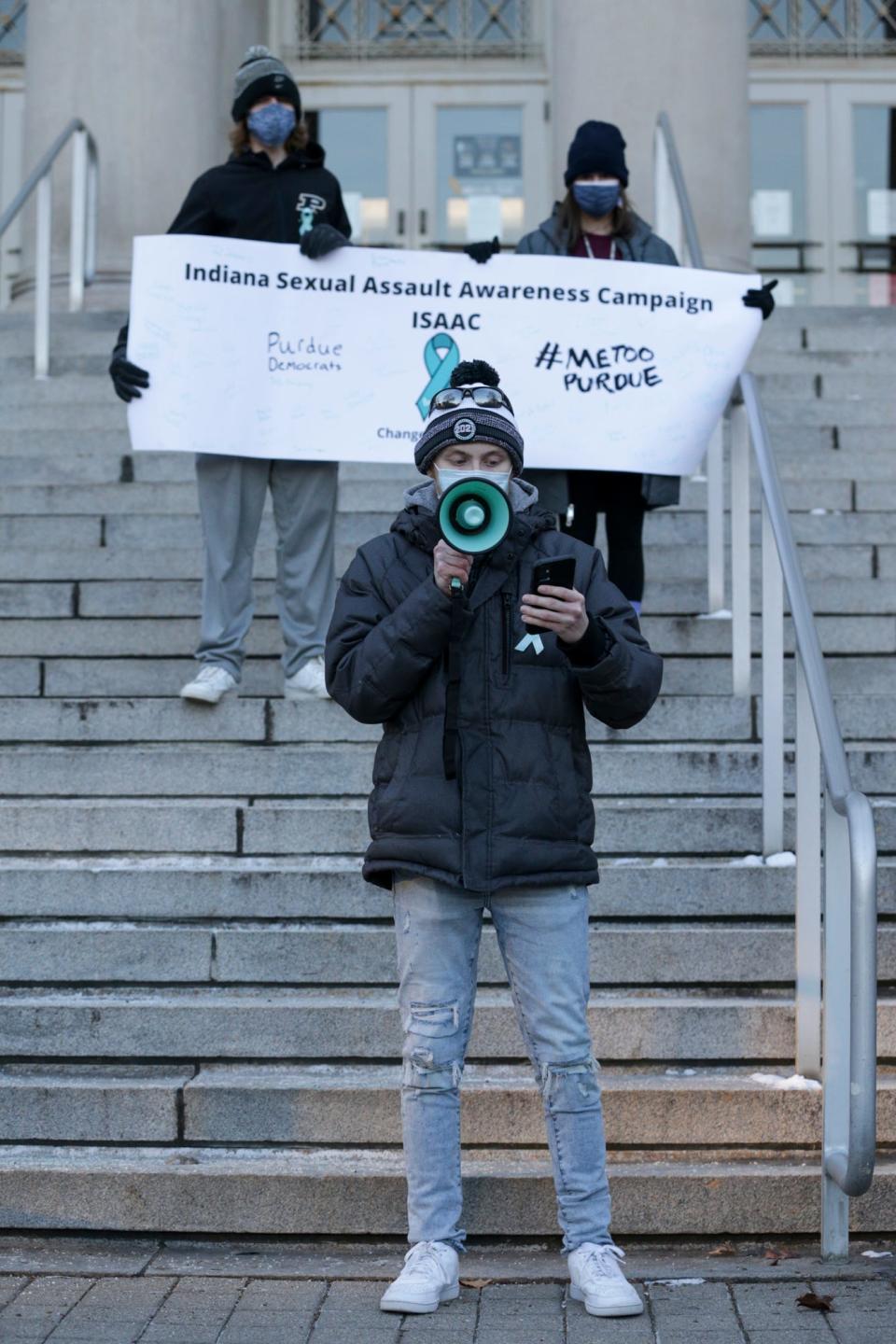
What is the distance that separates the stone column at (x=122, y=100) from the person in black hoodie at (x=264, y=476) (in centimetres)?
452

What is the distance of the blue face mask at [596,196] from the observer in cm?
670

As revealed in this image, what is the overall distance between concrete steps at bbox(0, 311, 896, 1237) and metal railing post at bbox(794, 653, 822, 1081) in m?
0.14

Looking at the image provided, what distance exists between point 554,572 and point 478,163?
10.4m

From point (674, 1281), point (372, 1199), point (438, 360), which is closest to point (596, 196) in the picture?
point (438, 360)

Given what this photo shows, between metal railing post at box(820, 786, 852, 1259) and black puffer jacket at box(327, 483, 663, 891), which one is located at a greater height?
black puffer jacket at box(327, 483, 663, 891)

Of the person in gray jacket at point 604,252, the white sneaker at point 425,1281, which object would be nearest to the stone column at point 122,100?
the person in gray jacket at point 604,252

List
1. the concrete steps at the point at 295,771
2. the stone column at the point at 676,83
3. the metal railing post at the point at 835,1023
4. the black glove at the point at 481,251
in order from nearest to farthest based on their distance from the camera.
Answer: the metal railing post at the point at 835,1023 → the concrete steps at the point at 295,771 → the black glove at the point at 481,251 → the stone column at the point at 676,83

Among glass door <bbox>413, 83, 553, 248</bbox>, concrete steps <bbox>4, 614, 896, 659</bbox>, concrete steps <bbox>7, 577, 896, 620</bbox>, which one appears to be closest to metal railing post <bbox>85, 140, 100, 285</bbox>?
glass door <bbox>413, 83, 553, 248</bbox>

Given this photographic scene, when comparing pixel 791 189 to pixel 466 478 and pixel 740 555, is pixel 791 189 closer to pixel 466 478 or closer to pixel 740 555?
pixel 740 555

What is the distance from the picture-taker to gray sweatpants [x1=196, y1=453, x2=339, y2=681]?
6359 millimetres

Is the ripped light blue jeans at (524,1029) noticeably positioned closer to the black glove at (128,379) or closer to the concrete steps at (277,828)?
the concrete steps at (277,828)

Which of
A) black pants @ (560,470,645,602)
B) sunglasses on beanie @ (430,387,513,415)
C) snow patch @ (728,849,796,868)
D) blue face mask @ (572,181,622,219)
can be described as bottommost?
snow patch @ (728,849,796,868)

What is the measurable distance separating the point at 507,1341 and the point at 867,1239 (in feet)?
3.57

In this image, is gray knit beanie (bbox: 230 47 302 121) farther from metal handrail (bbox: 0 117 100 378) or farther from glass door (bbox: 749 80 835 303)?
glass door (bbox: 749 80 835 303)
